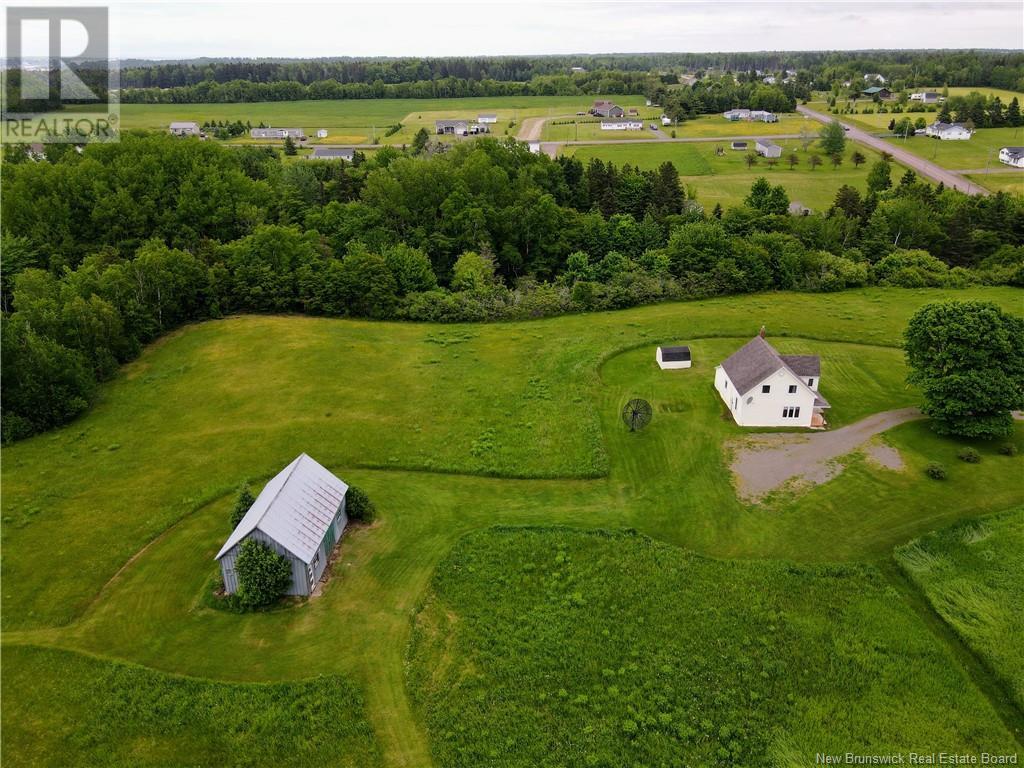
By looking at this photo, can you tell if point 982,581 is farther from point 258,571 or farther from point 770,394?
point 258,571

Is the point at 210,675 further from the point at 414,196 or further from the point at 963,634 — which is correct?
the point at 414,196

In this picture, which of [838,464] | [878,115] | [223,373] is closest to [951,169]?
[878,115]

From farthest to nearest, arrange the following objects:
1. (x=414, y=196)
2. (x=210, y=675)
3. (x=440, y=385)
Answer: (x=414, y=196) < (x=440, y=385) < (x=210, y=675)

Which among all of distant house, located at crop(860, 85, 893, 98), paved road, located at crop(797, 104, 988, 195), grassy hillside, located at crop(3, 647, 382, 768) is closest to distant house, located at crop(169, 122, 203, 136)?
paved road, located at crop(797, 104, 988, 195)

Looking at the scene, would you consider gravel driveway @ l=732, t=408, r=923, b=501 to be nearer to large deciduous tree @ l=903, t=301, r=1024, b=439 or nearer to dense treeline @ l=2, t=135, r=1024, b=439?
large deciduous tree @ l=903, t=301, r=1024, b=439

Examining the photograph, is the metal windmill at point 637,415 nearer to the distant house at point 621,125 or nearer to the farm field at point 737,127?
the farm field at point 737,127

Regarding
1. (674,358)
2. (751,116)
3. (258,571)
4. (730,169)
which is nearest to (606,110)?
(751,116)

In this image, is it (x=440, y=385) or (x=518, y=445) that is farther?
(x=440, y=385)
